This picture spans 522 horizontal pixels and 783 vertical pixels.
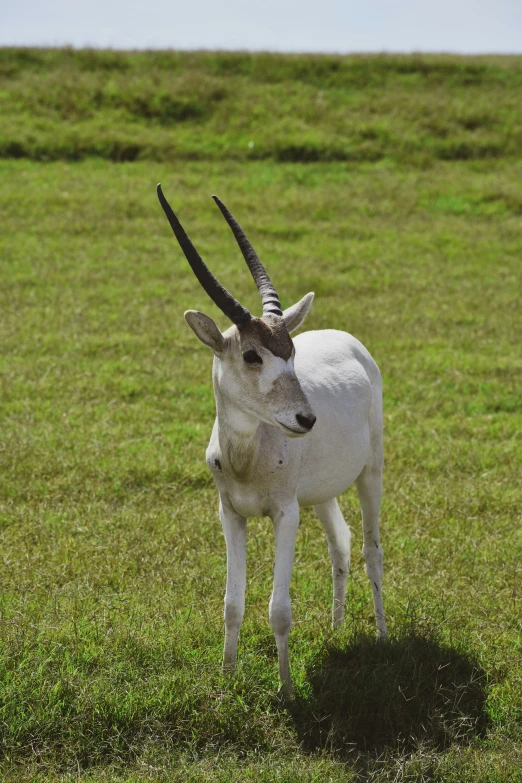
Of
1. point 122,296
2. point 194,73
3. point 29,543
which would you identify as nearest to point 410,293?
point 122,296

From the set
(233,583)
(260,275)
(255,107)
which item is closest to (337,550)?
(233,583)

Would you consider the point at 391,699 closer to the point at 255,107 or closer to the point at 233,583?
the point at 233,583

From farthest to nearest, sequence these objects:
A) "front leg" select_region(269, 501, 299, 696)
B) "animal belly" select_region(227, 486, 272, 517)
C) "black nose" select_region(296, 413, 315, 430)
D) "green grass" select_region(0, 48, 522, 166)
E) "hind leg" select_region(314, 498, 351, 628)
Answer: "green grass" select_region(0, 48, 522, 166)
"hind leg" select_region(314, 498, 351, 628)
"animal belly" select_region(227, 486, 272, 517)
"front leg" select_region(269, 501, 299, 696)
"black nose" select_region(296, 413, 315, 430)

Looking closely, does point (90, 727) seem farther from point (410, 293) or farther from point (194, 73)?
point (194, 73)

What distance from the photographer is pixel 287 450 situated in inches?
195

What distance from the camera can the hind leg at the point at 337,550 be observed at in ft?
19.1

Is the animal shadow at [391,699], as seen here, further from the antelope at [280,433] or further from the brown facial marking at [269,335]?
the brown facial marking at [269,335]

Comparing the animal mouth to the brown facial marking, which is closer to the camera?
the animal mouth

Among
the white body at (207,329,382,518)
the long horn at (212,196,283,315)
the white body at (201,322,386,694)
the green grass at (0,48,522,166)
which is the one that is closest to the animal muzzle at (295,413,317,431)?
the white body at (201,322,386,694)

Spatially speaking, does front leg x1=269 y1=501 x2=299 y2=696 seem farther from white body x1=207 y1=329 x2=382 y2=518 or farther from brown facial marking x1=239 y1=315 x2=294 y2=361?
brown facial marking x1=239 y1=315 x2=294 y2=361

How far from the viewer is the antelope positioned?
180 inches

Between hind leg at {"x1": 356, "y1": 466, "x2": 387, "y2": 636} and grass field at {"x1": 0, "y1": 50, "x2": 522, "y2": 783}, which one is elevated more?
hind leg at {"x1": 356, "y1": 466, "x2": 387, "y2": 636}

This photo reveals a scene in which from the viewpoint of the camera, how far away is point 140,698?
460 cm

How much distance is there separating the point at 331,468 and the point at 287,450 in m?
0.50
